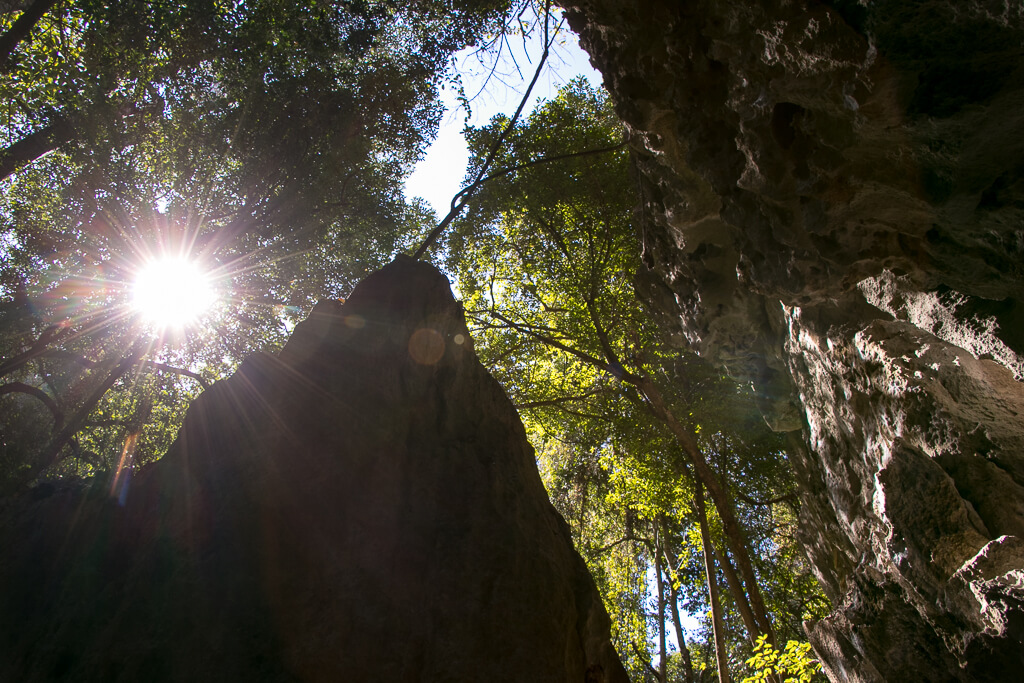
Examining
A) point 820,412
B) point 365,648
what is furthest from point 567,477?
point 365,648

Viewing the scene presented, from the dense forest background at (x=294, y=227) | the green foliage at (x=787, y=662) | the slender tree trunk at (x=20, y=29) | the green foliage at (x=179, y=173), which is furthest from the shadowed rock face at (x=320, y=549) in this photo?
the green foliage at (x=179, y=173)

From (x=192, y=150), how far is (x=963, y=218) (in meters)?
12.2

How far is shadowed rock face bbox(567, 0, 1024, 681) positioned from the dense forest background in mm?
2628

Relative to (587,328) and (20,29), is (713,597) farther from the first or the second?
(20,29)

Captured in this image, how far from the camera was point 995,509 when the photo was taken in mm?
4562

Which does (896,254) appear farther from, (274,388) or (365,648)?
(274,388)

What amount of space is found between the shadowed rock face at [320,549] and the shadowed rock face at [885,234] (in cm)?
275

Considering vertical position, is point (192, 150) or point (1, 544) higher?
point (192, 150)

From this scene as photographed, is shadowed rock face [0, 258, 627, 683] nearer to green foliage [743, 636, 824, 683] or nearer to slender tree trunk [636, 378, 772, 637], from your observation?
green foliage [743, 636, 824, 683]

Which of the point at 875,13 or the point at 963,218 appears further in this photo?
the point at 963,218

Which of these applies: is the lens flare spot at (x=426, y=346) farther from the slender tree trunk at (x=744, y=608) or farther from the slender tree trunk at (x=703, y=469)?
the slender tree trunk at (x=744, y=608)

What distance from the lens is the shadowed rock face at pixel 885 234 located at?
133 inches

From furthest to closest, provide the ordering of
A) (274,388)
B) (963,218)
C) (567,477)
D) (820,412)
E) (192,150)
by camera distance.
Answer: (567,477) < (192,150) < (820,412) < (274,388) < (963,218)

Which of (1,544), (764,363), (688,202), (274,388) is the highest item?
(688,202)
